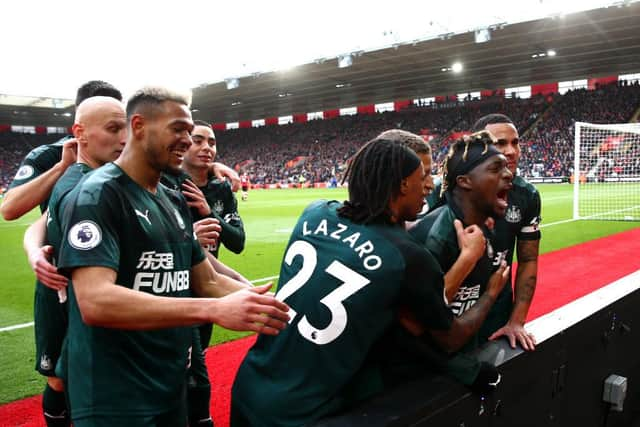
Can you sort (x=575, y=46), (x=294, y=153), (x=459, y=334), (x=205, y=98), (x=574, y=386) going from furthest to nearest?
(x=294, y=153), (x=205, y=98), (x=575, y=46), (x=574, y=386), (x=459, y=334)

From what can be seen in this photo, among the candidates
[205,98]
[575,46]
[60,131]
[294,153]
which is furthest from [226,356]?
[60,131]

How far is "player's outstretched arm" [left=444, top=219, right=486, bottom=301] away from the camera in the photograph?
2053 mm

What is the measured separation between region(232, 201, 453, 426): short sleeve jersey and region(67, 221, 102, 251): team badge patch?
2.15ft

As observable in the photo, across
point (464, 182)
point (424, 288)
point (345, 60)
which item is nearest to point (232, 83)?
point (345, 60)

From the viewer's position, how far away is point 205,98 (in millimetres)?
42000

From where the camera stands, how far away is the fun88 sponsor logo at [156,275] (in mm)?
1785

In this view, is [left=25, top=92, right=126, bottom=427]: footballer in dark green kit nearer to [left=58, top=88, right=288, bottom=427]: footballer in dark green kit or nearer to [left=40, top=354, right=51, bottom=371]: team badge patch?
[left=40, top=354, right=51, bottom=371]: team badge patch

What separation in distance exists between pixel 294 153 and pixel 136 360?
48966 millimetres

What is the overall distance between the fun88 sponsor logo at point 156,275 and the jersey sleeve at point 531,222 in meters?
2.13

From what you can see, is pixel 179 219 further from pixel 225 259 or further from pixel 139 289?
pixel 225 259

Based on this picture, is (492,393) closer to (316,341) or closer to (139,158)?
(316,341)

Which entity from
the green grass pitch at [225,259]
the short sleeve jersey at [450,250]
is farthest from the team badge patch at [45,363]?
the short sleeve jersey at [450,250]

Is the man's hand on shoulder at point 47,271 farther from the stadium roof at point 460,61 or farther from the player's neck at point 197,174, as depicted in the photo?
the stadium roof at point 460,61

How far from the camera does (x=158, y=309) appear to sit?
1521 millimetres
